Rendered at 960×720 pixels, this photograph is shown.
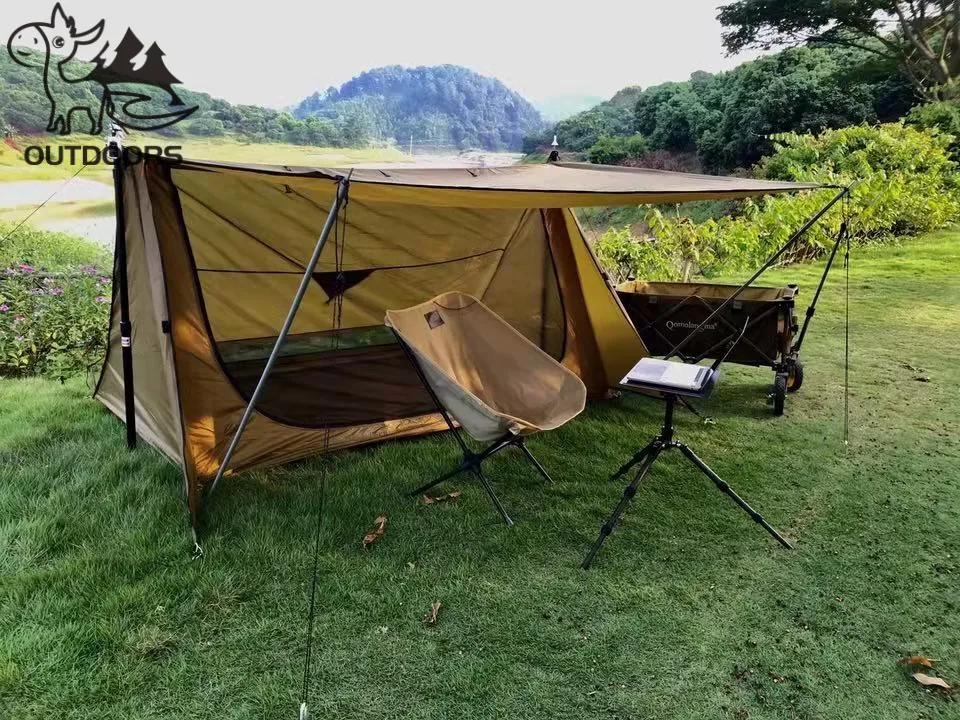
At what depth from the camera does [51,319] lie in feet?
14.9

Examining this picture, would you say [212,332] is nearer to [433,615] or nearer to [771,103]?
[433,615]

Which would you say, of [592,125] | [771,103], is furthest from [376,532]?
[592,125]

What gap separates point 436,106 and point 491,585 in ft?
55.6

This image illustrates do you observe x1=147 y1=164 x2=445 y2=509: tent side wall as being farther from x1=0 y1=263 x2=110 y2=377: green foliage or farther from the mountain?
the mountain

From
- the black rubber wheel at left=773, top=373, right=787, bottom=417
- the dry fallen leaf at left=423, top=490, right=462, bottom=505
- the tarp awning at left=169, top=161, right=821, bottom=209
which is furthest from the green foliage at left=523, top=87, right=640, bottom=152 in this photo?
the dry fallen leaf at left=423, top=490, right=462, bottom=505

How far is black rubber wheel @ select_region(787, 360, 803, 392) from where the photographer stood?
161 inches

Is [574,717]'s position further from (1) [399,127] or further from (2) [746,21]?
(2) [746,21]

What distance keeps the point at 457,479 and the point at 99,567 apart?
1.45 meters

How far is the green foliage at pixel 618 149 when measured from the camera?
23.1 m

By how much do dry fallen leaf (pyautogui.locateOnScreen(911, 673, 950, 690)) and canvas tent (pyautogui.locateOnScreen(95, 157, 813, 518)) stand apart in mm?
1931

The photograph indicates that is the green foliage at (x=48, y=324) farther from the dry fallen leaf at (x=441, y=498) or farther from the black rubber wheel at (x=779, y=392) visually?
the black rubber wheel at (x=779, y=392)

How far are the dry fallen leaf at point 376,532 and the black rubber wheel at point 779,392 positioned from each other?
94.5 inches

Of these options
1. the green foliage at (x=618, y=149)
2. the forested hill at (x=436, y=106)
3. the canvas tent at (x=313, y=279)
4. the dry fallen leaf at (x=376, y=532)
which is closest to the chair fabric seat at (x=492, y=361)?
the canvas tent at (x=313, y=279)

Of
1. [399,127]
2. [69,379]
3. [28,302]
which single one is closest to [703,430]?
[69,379]
